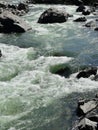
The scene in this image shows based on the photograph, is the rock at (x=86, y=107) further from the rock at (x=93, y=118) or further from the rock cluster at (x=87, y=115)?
the rock at (x=93, y=118)

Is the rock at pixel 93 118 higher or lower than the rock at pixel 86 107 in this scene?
higher

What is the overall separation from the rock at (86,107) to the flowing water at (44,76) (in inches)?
12.4

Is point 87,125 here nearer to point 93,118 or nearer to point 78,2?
point 93,118

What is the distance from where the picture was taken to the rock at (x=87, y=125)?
13.6 meters

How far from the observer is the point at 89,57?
23141mm

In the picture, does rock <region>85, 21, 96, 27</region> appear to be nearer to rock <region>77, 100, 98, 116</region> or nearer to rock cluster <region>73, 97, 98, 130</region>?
rock cluster <region>73, 97, 98, 130</region>

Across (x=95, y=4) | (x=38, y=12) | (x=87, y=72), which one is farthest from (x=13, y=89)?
(x=95, y=4)

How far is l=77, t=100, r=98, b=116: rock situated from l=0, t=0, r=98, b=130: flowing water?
0.32 m

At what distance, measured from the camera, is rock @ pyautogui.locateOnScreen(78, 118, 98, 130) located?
13641 millimetres

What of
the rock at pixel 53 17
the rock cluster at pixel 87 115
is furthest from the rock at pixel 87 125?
the rock at pixel 53 17

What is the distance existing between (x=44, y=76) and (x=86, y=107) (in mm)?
4916

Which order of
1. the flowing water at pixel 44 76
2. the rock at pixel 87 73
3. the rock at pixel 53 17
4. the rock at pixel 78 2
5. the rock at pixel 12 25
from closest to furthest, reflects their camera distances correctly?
the flowing water at pixel 44 76 → the rock at pixel 87 73 → the rock at pixel 12 25 → the rock at pixel 53 17 → the rock at pixel 78 2

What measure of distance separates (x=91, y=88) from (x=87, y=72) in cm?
193

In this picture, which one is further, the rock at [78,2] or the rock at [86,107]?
the rock at [78,2]
